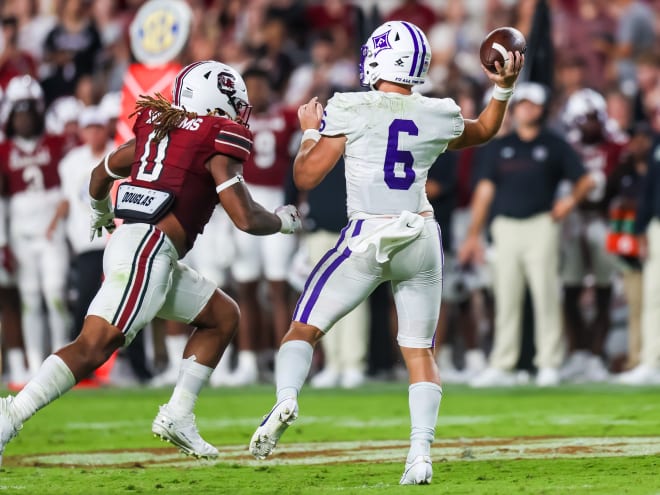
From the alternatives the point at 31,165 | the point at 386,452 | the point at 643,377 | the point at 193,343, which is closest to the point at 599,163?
the point at 643,377

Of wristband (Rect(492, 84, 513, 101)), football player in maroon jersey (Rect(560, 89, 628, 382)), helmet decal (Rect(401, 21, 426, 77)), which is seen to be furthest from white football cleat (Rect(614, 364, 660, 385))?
helmet decal (Rect(401, 21, 426, 77))

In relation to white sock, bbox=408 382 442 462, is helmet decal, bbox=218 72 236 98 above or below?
above

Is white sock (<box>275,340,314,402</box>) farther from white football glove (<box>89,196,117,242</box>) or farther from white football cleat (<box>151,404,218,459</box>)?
white football glove (<box>89,196,117,242</box>)

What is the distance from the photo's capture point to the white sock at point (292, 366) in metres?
5.89

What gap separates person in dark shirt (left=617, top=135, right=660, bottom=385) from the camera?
11156 mm

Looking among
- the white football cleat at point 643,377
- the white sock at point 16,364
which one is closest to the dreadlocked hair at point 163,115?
the white football cleat at point 643,377

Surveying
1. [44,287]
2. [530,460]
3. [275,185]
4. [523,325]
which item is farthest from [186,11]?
[530,460]

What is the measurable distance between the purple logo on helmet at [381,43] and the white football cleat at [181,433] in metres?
1.93

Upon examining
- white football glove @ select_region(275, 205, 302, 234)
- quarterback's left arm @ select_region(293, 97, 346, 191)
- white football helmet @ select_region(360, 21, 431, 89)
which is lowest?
white football glove @ select_region(275, 205, 302, 234)

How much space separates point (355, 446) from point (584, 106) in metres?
5.55

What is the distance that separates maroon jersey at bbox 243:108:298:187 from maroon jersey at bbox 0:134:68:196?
1.71 metres

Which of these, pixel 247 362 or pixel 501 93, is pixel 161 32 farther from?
pixel 501 93

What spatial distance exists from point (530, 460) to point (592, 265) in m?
5.60

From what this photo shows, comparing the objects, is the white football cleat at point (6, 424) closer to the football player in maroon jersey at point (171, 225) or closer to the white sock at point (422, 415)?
the football player in maroon jersey at point (171, 225)
